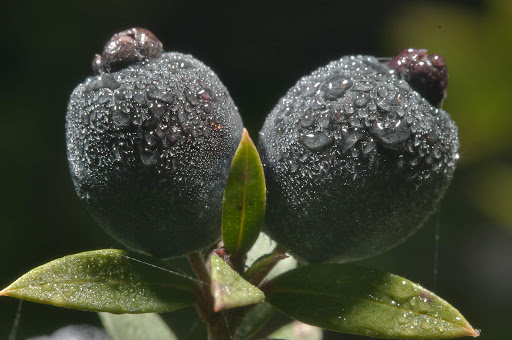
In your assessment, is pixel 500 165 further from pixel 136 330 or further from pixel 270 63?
pixel 136 330

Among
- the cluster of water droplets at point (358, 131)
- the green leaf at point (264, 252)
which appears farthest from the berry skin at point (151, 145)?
the green leaf at point (264, 252)

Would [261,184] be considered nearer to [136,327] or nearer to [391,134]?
[391,134]

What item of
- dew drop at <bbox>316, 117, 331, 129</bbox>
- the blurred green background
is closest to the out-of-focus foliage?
the blurred green background

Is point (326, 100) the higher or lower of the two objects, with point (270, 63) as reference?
higher

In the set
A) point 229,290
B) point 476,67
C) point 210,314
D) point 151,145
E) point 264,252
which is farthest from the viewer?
point 476,67

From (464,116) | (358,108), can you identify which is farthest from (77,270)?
(464,116)

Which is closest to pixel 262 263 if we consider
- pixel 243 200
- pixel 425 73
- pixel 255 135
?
pixel 243 200
